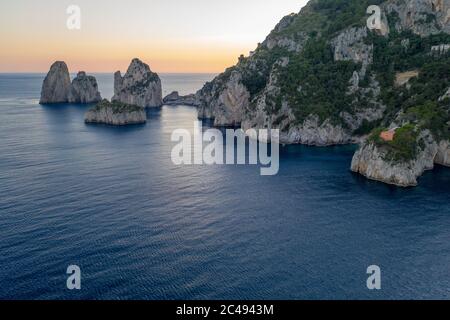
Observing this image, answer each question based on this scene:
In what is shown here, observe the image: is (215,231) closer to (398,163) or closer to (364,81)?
(398,163)

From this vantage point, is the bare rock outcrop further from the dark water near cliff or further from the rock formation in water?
the dark water near cliff

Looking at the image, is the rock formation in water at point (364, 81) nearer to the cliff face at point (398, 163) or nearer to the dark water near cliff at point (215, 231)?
the cliff face at point (398, 163)

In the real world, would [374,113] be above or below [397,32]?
below

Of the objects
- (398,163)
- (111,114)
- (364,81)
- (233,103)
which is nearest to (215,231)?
(398,163)

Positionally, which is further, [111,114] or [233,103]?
[111,114]

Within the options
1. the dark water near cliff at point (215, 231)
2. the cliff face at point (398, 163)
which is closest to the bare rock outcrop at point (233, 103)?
the dark water near cliff at point (215, 231)

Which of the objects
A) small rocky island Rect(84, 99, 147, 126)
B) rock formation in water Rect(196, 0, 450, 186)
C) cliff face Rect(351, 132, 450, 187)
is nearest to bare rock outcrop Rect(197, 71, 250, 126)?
rock formation in water Rect(196, 0, 450, 186)
